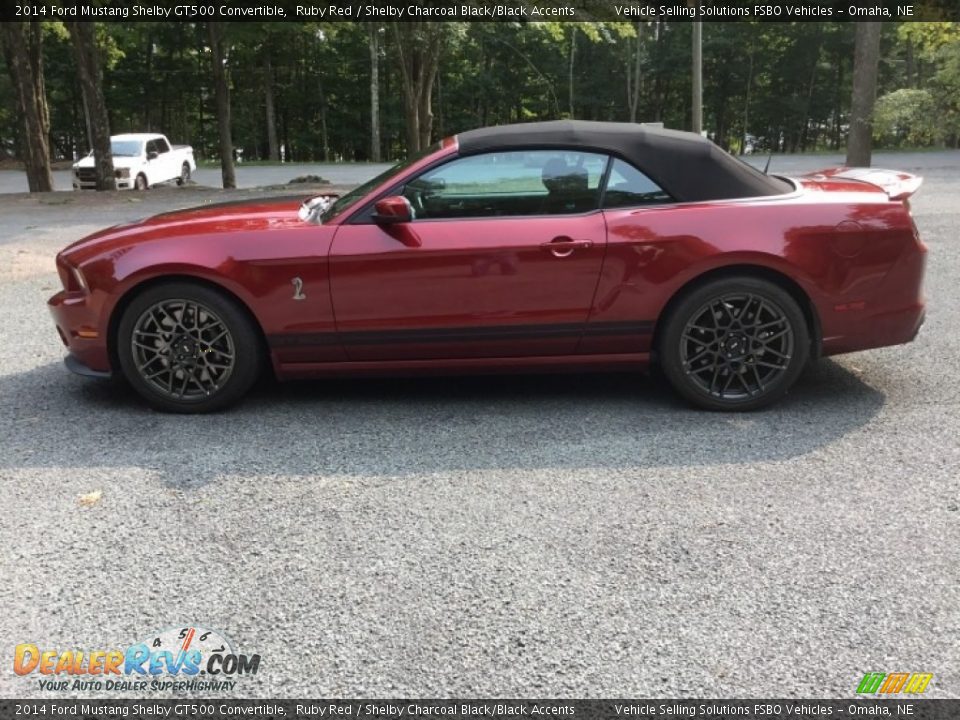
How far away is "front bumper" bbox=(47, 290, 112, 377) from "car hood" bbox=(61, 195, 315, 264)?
231mm

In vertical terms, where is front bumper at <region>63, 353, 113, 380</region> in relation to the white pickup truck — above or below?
below

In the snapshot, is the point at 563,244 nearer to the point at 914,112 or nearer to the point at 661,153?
the point at 661,153

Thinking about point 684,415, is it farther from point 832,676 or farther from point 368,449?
point 832,676

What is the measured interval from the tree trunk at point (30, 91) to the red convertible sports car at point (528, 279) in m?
17.1

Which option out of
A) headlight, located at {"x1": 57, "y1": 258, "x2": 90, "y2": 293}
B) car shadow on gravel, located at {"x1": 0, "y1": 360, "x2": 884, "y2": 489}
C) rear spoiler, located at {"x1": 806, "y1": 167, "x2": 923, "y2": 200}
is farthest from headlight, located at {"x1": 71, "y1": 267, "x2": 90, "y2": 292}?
rear spoiler, located at {"x1": 806, "y1": 167, "x2": 923, "y2": 200}

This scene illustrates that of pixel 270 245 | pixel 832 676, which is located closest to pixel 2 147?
pixel 270 245

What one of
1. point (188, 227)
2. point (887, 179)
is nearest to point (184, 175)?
point (188, 227)

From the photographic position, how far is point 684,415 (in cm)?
440

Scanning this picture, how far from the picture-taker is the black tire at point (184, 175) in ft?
86.3

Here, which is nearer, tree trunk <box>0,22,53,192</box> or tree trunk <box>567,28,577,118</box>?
tree trunk <box>0,22,53,192</box>

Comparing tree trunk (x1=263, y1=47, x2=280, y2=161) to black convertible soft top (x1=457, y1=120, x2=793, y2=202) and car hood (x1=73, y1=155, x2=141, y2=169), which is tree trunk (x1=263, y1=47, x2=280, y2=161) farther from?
black convertible soft top (x1=457, y1=120, x2=793, y2=202)

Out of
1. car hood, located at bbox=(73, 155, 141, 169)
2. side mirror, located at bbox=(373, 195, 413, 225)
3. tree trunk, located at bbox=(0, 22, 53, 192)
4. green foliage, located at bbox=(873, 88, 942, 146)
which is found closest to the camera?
side mirror, located at bbox=(373, 195, 413, 225)

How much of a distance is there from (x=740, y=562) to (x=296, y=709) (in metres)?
1.60

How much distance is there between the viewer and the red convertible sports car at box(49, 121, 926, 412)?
14.1ft
